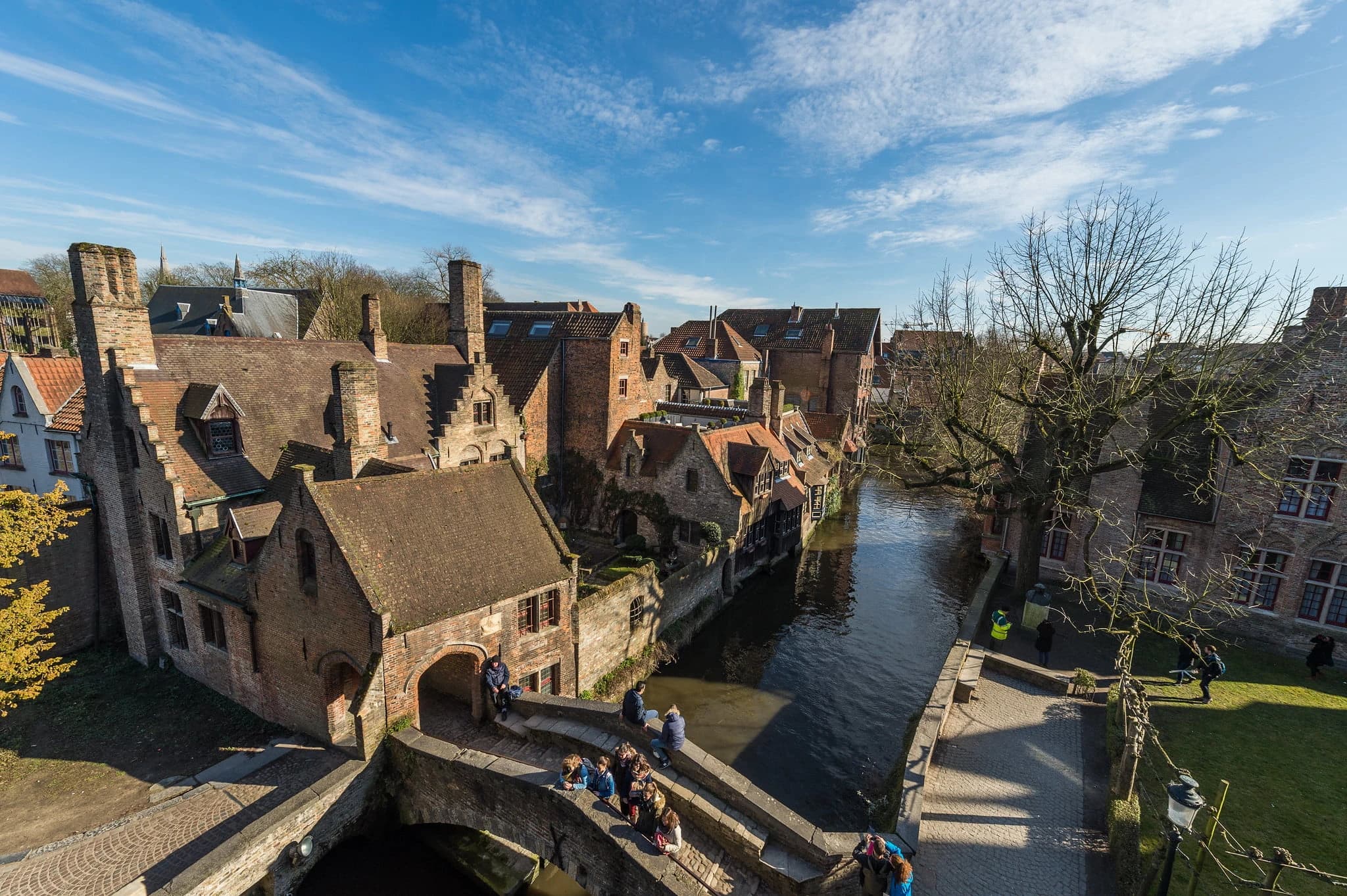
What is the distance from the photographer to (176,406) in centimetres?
1762

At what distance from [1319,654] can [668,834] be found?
836 inches

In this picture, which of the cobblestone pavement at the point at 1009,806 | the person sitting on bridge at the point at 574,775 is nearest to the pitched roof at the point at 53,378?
the person sitting on bridge at the point at 574,775

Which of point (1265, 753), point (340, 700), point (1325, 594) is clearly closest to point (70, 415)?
point (340, 700)

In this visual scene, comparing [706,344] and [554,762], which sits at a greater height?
[706,344]

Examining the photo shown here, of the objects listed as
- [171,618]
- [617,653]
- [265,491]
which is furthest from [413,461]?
[617,653]

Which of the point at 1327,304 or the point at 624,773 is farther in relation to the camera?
the point at 1327,304

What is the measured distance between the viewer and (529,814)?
40.8ft

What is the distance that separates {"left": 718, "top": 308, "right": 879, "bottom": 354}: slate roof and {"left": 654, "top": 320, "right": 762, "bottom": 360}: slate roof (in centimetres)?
255

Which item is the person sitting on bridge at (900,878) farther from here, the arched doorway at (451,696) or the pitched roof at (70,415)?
the pitched roof at (70,415)

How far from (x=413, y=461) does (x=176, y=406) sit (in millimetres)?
7009

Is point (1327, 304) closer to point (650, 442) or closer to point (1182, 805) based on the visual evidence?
point (1182, 805)

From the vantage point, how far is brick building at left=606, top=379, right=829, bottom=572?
26.3 metres

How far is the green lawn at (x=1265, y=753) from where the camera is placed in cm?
1115

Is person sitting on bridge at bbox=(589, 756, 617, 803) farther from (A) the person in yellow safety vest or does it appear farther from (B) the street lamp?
(A) the person in yellow safety vest
